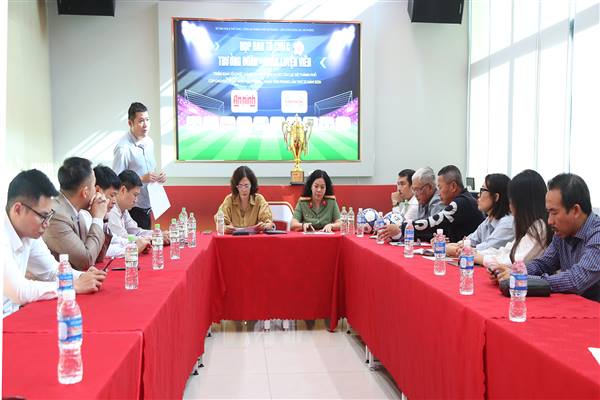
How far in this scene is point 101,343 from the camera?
1294 mm

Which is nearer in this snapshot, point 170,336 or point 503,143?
point 170,336

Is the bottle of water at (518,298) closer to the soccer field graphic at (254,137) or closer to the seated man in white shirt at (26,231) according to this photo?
the seated man in white shirt at (26,231)

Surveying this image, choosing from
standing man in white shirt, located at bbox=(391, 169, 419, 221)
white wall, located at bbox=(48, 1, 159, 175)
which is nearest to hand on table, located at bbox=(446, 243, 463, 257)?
standing man in white shirt, located at bbox=(391, 169, 419, 221)

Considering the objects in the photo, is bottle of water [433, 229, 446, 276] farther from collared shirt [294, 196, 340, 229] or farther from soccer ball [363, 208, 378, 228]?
collared shirt [294, 196, 340, 229]

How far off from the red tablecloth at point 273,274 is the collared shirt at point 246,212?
0.48 metres

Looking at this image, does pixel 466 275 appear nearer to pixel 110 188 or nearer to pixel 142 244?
pixel 142 244

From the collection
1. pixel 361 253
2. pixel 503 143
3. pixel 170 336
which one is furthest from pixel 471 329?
pixel 503 143

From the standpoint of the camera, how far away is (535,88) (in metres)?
5.06

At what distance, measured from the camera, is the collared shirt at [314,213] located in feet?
14.5

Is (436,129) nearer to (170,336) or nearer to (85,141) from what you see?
(85,141)

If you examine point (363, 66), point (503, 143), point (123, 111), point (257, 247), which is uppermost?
point (363, 66)

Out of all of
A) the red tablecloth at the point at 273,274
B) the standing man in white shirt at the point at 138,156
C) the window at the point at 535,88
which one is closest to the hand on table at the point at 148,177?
the standing man in white shirt at the point at 138,156

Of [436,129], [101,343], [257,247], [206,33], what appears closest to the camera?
[101,343]

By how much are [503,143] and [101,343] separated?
530 cm
